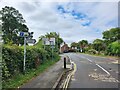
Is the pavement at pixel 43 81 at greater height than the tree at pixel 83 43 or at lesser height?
lesser

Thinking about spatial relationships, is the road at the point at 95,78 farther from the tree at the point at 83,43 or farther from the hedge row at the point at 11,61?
the tree at the point at 83,43

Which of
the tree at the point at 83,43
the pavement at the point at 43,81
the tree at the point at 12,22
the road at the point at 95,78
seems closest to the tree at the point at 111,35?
the tree at the point at 12,22

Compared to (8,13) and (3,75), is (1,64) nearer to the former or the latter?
(3,75)

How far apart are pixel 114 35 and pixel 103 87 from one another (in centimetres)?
5953

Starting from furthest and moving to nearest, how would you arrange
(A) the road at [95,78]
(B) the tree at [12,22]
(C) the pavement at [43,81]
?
(B) the tree at [12,22] < (A) the road at [95,78] < (C) the pavement at [43,81]

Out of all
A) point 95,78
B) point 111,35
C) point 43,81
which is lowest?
point 95,78

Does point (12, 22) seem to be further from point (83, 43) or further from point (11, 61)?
point (83, 43)

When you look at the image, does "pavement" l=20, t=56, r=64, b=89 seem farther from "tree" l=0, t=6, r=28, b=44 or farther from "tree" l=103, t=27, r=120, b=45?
"tree" l=103, t=27, r=120, b=45

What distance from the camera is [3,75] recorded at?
402 inches

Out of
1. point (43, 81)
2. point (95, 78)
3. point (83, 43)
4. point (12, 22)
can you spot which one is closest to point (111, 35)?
point (12, 22)

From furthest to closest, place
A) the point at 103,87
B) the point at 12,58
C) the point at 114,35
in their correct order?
the point at 114,35, the point at 12,58, the point at 103,87

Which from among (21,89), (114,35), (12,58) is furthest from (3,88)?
(114,35)

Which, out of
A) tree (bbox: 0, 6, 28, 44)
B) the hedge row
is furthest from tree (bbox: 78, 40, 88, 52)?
the hedge row

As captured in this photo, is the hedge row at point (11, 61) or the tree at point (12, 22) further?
the tree at point (12, 22)
